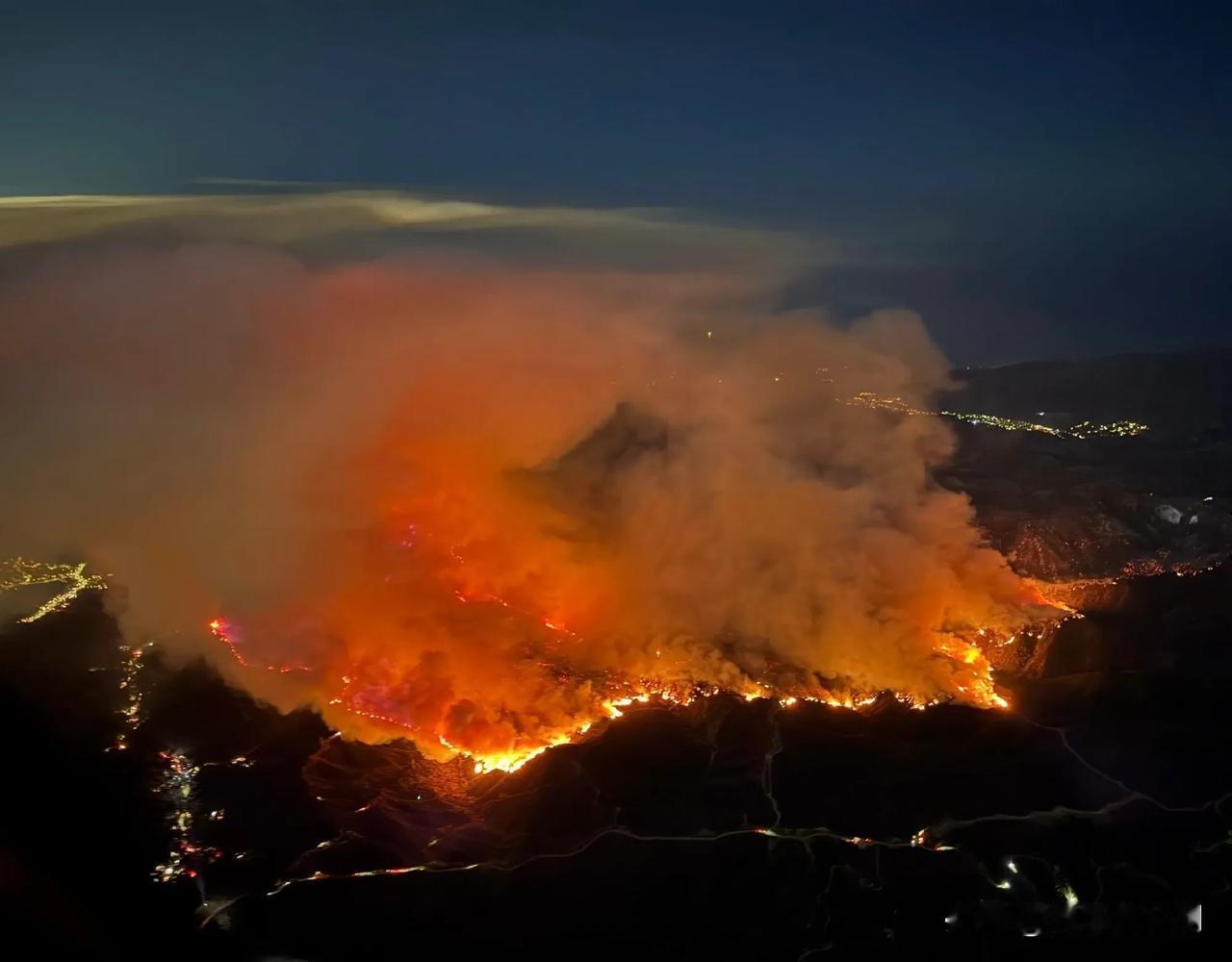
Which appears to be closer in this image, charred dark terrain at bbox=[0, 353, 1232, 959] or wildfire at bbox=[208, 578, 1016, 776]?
charred dark terrain at bbox=[0, 353, 1232, 959]

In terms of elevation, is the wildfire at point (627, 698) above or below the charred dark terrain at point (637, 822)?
below

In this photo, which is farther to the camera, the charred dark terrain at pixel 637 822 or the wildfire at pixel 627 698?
the wildfire at pixel 627 698

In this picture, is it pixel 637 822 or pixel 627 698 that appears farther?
pixel 627 698

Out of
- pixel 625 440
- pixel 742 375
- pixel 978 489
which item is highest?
pixel 742 375

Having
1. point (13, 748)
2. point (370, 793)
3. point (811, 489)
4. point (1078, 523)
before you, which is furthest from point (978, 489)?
point (13, 748)

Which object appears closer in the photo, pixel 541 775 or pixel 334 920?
pixel 334 920

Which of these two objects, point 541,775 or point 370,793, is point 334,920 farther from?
point 541,775

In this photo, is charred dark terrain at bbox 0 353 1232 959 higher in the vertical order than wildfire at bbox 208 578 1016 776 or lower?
higher

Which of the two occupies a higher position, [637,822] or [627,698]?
[637,822]
